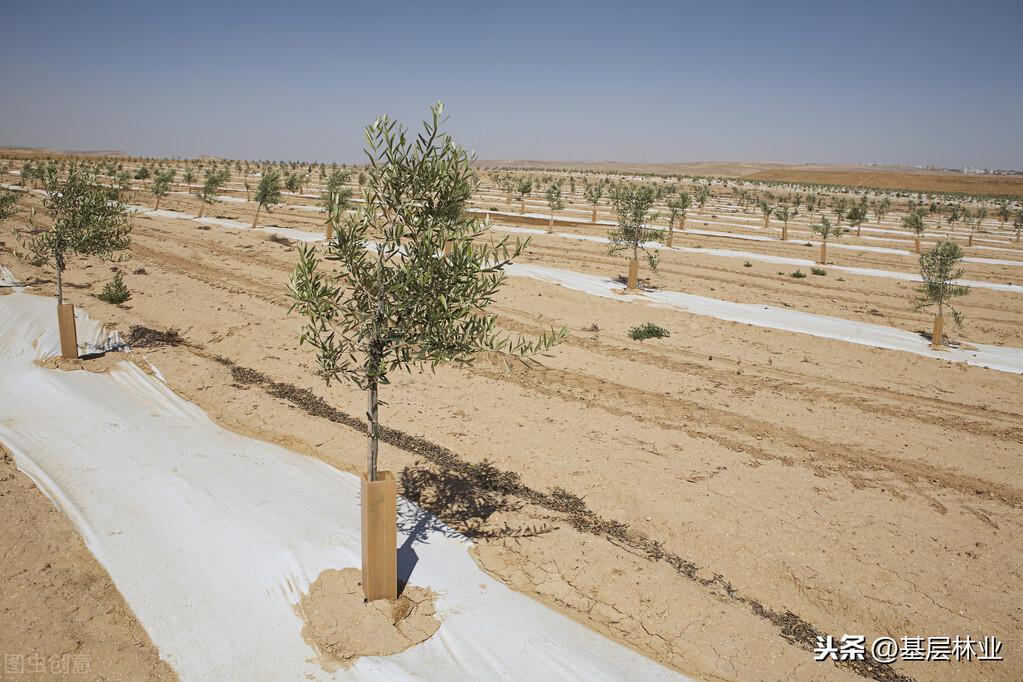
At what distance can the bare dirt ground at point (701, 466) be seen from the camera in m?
8.00

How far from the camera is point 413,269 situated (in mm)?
6465

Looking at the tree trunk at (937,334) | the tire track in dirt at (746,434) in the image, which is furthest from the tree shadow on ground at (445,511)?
the tree trunk at (937,334)

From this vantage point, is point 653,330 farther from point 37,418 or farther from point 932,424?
point 37,418

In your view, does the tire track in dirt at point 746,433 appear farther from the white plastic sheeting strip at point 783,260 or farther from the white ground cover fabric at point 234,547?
the white plastic sheeting strip at point 783,260

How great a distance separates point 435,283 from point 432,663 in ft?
13.3

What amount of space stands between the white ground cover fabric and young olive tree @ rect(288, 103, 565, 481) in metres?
3.05

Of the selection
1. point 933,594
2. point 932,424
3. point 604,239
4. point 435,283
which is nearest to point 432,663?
point 435,283

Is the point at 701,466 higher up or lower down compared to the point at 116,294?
lower down

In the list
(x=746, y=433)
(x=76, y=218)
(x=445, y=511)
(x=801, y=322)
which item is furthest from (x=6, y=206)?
(x=801, y=322)

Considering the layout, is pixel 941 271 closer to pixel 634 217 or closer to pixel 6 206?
pixel 634 217

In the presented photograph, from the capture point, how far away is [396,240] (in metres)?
6.62

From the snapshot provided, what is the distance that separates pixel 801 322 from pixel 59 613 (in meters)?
22.5

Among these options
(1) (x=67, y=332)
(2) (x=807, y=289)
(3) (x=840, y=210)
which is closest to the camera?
(1) (x=67, y=332)

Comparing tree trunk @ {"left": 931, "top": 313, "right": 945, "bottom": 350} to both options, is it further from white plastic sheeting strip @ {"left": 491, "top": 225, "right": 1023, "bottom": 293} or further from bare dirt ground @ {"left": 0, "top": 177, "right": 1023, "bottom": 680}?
white plastic sheeting strip @ {"left": 491, "top": 225, "right": 1023, "bottom": 293}
